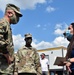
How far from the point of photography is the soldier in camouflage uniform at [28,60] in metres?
7.18

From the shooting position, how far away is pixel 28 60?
7.29 m

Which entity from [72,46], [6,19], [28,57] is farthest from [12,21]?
[28,57]

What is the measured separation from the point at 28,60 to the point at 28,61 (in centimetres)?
3

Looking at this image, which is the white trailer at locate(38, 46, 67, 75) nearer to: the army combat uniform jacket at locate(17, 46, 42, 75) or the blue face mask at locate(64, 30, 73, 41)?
the army combat uniform jacket at locate(17, 46, 42, 75)

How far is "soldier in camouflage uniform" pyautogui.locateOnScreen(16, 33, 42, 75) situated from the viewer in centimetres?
718

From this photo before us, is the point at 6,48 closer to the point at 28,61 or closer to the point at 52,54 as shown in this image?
the point at 28,61

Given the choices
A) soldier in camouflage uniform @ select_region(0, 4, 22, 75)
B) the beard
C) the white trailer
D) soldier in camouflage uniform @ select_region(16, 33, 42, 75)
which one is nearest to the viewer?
soldier in camouflage uniform @ select_region(0, 4, 22, 75)

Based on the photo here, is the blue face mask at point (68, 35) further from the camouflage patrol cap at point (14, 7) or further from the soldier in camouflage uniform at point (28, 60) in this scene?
the soldier in camouflage uniform at point (28, 60)

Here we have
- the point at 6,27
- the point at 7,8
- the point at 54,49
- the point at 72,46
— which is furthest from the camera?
the point at 54,49

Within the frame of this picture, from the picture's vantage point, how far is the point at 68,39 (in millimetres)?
4629

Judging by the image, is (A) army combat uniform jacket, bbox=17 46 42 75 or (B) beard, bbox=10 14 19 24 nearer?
(B) beard, bbox=10 14 19 24

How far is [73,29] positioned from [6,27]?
107cm

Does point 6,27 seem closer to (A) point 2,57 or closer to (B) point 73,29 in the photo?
(A) point 2,57

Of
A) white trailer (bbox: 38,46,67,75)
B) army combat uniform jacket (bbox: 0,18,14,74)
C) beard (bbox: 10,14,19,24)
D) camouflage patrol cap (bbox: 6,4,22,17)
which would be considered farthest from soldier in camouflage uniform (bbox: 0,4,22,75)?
white trailer (bbox: 38,46,67,75)
